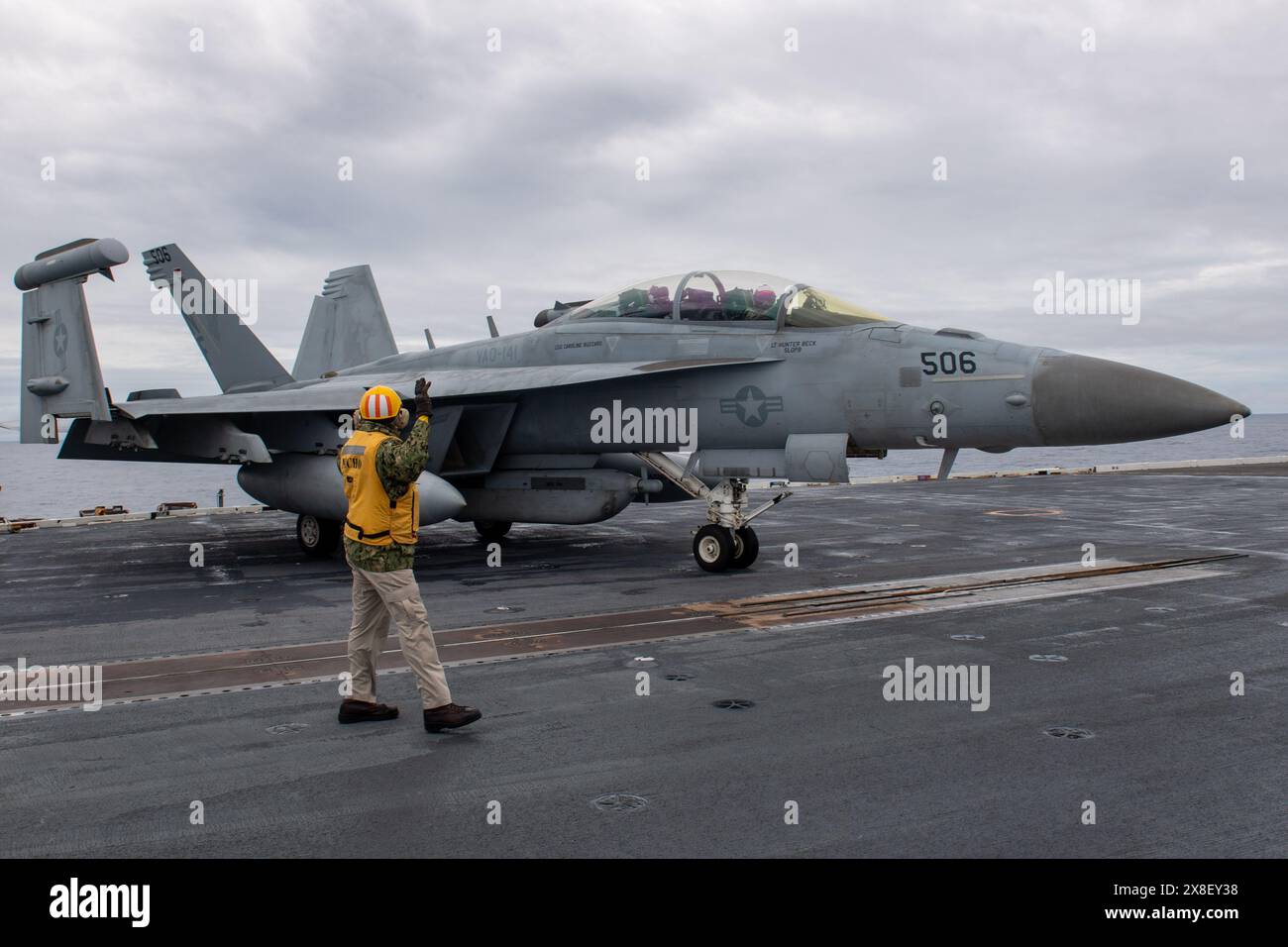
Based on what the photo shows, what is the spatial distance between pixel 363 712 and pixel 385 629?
540 millimetres

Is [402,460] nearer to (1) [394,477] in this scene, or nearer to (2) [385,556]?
(1) [394,477]

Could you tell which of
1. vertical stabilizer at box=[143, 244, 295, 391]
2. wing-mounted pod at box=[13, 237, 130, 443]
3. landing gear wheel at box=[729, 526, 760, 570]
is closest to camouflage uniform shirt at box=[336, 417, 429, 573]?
landing gear wheel at box=[729, 526, 760, 570]

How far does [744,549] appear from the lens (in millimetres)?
11719

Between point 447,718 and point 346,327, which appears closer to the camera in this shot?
point 447,718

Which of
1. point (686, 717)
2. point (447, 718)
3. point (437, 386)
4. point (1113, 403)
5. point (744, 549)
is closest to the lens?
point (447, 718)

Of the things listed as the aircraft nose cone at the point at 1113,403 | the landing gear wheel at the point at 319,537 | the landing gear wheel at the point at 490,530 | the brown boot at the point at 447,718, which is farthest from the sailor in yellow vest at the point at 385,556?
the landing gear wheel at the point at 490,530

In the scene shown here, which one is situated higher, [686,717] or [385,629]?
[385,629]

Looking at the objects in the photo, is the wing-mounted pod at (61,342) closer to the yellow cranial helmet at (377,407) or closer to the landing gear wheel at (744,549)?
the landing gear wheel at (744,549)

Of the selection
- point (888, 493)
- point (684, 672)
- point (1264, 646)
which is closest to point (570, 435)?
point (684, 672)

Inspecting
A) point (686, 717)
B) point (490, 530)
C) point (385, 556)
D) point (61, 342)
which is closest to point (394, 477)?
point (385, 556)

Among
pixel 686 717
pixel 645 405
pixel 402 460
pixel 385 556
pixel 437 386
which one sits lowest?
pixel 686 717

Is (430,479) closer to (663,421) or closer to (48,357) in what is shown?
(663,421)

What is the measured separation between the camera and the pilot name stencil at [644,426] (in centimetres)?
1165
